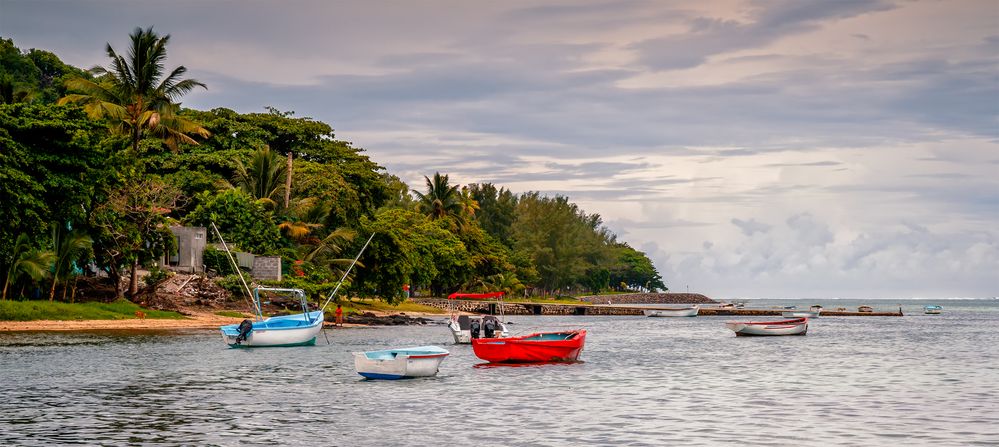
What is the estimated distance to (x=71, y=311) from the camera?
207ft

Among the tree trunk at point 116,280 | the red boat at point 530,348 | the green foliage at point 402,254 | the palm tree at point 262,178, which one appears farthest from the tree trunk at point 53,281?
the red boat at point 530,348

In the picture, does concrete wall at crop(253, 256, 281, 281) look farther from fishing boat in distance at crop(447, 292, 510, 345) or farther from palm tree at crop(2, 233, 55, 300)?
palm tree at crop(2, 233, 55, 300)

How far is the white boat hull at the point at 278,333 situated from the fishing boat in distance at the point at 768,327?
38.8 m

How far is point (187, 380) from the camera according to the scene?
38125 mm

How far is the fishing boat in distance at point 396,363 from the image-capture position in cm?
3869

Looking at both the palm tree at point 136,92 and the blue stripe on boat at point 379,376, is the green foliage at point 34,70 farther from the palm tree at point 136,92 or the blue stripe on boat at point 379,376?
the blue stripe on boat at point 379,376

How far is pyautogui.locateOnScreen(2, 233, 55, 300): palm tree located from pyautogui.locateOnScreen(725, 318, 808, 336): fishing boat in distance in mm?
51976

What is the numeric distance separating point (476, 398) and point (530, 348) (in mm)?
13317

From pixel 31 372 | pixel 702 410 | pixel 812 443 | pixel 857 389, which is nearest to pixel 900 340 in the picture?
pixel 857 389

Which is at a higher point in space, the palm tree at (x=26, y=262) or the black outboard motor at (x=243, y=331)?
the palm tree at (x=26, y=262)

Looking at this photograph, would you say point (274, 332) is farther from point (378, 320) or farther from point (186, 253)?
point (378, 320)

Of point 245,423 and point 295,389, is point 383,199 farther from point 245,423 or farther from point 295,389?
point 245,423

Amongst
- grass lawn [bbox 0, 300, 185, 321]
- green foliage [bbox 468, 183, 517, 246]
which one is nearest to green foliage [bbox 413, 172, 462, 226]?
green foliage [bbox 468, 183, 517, 246]

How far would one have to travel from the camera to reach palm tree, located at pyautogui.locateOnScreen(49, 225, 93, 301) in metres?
63.3
